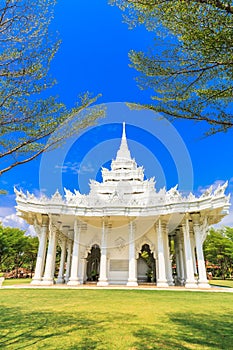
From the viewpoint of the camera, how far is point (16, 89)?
5043 millimetres

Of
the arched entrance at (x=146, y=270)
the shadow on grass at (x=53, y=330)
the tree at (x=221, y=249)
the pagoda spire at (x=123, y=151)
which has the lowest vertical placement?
the shadow on grass at (x=53, y=330)

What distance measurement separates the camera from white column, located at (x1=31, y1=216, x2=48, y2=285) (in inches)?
685

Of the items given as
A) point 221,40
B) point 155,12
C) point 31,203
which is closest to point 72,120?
point 155,12

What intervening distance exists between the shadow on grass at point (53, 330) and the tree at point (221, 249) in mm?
27325

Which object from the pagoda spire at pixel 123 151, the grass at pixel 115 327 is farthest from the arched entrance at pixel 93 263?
the grass at pixel 115 327

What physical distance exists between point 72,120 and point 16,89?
1324mm

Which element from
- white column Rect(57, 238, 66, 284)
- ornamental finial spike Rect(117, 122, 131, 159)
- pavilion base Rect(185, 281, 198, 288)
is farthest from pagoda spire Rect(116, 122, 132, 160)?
pavilion base Rect(185, 281, 198, 288)

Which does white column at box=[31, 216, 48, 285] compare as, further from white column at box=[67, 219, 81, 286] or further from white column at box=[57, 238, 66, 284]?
white column at box=[57, 238, 66, 284]

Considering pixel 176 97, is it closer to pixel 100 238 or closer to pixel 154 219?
pixel 154 219

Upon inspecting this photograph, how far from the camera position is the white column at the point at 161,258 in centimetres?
1634

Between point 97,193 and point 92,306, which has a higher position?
point 97,193

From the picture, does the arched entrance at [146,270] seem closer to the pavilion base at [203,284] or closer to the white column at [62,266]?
the pavilion base at [203,284]

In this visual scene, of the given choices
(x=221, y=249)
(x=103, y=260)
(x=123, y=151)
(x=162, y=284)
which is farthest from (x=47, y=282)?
(x=221, y=249)

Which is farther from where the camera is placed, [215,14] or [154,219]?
[154,219]
